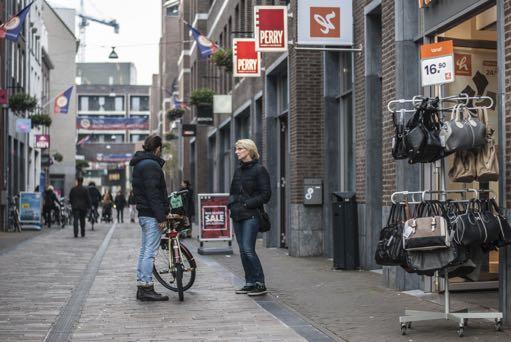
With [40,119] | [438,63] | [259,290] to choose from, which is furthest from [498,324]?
[40,119]

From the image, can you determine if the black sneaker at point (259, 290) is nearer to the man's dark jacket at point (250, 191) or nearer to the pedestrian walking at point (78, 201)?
the man's dark jacket at point (250, 191)

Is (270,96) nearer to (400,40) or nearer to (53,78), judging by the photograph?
(400,40)

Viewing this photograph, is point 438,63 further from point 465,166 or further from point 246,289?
point 246,289

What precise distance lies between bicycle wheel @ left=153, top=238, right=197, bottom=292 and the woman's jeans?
0.67 meters

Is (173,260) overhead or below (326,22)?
below

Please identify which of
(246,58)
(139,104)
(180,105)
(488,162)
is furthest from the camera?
(139,104)

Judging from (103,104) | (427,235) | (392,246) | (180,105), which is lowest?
(392,246)

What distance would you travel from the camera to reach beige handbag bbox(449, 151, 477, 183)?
7.73 metres

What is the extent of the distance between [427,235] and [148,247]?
4023 millimetres

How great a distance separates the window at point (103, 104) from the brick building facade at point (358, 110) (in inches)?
3515

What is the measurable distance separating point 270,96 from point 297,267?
7.36 metres

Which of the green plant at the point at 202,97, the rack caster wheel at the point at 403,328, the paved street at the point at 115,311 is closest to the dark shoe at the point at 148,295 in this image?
the paved street at the point at 115,311

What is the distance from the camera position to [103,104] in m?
117

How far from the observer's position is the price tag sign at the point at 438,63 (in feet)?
26.8
